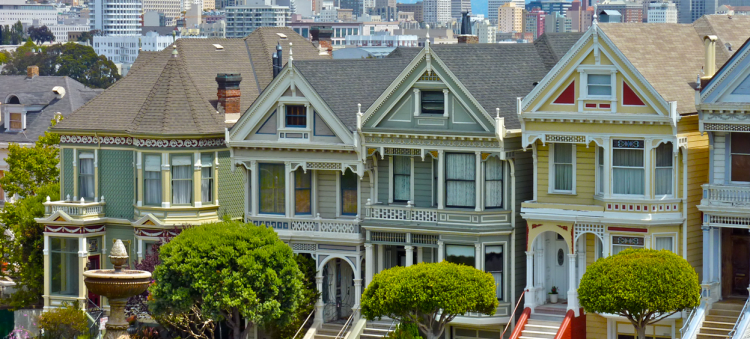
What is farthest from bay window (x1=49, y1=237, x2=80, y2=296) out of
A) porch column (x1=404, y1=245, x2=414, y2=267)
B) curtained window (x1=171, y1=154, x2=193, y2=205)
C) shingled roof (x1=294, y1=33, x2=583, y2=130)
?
porch column (x1=404, y1=245, x2=414, y2=267)

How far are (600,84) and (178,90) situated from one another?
17284 millimetres

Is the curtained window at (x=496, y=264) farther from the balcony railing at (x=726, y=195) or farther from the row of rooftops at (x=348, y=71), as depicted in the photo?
the balcony railing at (x=726, y=195)

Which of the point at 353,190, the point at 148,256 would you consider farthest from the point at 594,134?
the point at 148,256

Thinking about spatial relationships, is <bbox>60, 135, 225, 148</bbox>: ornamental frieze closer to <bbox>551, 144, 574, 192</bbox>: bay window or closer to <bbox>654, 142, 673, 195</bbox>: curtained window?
<bbox>551, 144, 574, 192</bbox>: bay window

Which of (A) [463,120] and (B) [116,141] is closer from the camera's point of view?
(A) [463,120]

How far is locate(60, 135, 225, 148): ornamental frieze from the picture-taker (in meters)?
58.4

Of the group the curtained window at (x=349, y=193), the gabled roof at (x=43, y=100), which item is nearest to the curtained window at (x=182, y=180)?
the curtained window at (x=349, y=193)

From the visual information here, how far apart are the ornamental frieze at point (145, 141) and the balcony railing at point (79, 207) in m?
2.11

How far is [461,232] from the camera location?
51.8 metres

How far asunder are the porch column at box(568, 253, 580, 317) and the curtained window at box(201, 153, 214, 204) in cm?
1493

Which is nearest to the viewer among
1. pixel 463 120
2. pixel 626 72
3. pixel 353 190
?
pixel 626 72

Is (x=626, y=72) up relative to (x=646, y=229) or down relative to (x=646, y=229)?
up

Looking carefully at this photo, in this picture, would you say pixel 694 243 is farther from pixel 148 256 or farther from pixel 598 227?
pixel 148 256

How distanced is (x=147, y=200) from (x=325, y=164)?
7809 mm
